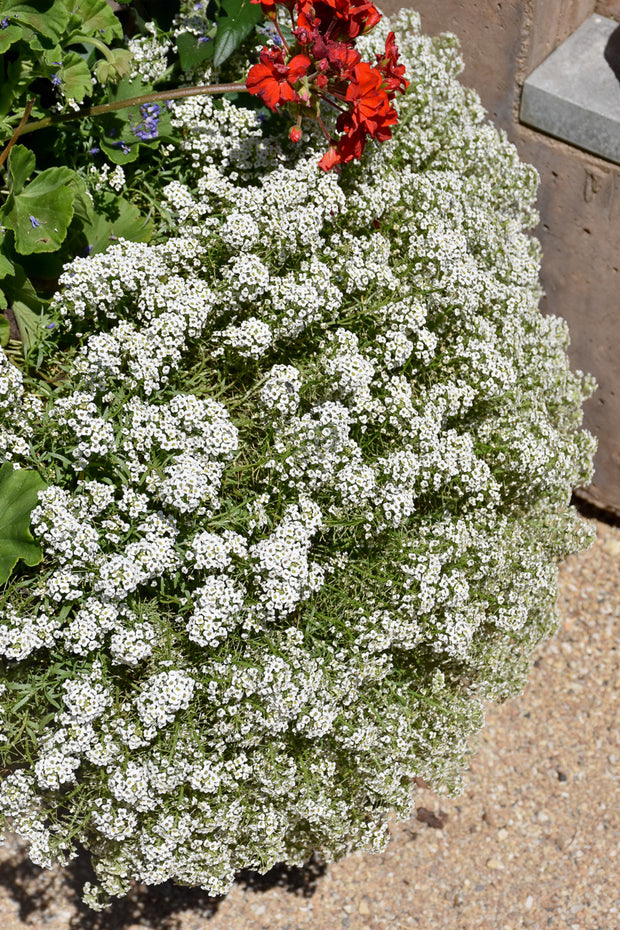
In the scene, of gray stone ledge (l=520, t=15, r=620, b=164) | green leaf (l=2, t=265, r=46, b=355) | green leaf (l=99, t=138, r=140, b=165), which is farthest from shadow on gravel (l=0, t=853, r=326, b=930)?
gray stone ledge (l=520, t=15, r=620, b=164)

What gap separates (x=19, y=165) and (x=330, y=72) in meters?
1.04

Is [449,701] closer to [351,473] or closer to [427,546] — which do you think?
[427,546]

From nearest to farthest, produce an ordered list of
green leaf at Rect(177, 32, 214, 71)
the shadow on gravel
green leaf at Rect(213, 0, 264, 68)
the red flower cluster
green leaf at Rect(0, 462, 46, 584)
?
green leaf at Rect(0, 462, 46, 584)
the red flower cluster
green leaf at Rect(213, 0, 264, 68)
green leaf at Rect(177, 32, 214, 71)
the shadow on gravel

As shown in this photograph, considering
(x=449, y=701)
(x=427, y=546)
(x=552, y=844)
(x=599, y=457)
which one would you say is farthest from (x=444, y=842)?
(x=599, y=457)

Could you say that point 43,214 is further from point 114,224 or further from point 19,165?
point 114,224

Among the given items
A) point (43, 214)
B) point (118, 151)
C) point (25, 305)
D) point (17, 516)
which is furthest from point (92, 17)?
point (17, 516)

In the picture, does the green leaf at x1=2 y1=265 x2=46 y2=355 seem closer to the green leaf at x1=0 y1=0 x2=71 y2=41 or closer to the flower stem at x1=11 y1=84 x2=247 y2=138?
the flower stem at x1=11 y1=84 x2=247 y2=138

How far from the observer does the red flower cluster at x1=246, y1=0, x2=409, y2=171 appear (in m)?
3.00

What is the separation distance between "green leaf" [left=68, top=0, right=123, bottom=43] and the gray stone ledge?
188 centimetres

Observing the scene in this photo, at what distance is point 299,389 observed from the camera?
309 cm

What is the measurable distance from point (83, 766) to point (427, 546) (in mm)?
1330

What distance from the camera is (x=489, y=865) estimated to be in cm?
420

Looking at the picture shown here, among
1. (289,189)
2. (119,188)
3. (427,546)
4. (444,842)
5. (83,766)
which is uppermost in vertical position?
(289,189)

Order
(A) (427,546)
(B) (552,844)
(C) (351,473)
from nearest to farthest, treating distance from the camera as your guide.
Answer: (C) (351,473) → (A) (427,546) → (B) (552,844)
